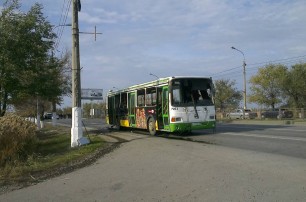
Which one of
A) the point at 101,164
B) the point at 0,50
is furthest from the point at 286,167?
the point at 0,50

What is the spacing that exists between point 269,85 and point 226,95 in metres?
13.9

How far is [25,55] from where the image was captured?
82.9 ft

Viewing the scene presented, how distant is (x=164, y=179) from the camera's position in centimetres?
917

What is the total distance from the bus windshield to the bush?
276 inches

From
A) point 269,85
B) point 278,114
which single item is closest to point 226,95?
point 269,85

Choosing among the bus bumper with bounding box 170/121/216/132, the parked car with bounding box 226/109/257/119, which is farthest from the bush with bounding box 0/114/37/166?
the parked car with bounding box 226/109/257/119

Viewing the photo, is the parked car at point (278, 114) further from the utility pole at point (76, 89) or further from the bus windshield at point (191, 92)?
the utility pole at point (76, 89)

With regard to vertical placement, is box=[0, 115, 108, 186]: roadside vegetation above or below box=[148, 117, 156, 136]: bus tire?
below

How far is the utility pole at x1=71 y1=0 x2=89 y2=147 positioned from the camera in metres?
17.0

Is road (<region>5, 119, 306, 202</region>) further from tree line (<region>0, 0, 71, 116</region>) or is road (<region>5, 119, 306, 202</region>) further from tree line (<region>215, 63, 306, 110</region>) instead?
tree line (<region>215, 63, 306, 110</region>)

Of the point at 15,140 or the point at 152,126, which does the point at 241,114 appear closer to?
the point at 152,126

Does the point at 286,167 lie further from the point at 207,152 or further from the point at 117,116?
the point at 117,116

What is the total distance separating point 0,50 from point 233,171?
18.2 meters

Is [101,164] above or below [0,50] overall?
below
